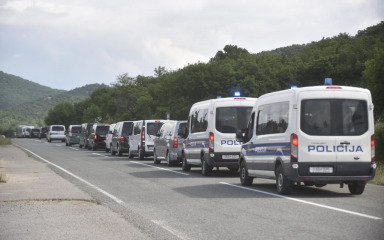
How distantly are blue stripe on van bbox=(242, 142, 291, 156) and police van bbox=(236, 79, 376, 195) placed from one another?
0.07 feet

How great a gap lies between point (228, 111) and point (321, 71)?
69625 millimetres

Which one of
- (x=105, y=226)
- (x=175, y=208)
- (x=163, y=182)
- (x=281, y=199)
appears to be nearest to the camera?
(x=105, y=226)

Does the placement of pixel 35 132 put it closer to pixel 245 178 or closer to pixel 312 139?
pixel 245 178

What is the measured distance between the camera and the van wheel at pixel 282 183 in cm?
1462

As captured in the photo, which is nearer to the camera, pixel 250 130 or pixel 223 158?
pixel 250 130

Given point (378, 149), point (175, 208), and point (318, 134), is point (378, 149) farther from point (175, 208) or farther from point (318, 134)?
point (175, 208)

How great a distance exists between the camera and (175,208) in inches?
494

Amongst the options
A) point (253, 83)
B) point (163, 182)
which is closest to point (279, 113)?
point (163, 182)

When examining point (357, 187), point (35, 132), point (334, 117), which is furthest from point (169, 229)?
point (35, 132)

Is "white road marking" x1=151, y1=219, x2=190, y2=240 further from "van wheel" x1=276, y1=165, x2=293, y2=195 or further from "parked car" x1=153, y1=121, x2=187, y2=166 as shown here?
"parked car" x1=153, y1=121, x2=187, y2=166

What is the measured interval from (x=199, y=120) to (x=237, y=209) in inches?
418

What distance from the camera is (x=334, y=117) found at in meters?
14.5

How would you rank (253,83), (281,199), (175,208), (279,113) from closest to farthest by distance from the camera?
(175,208)
(281,199)
(279,113)
(253,83)

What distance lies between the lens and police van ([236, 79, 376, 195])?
14266mm
